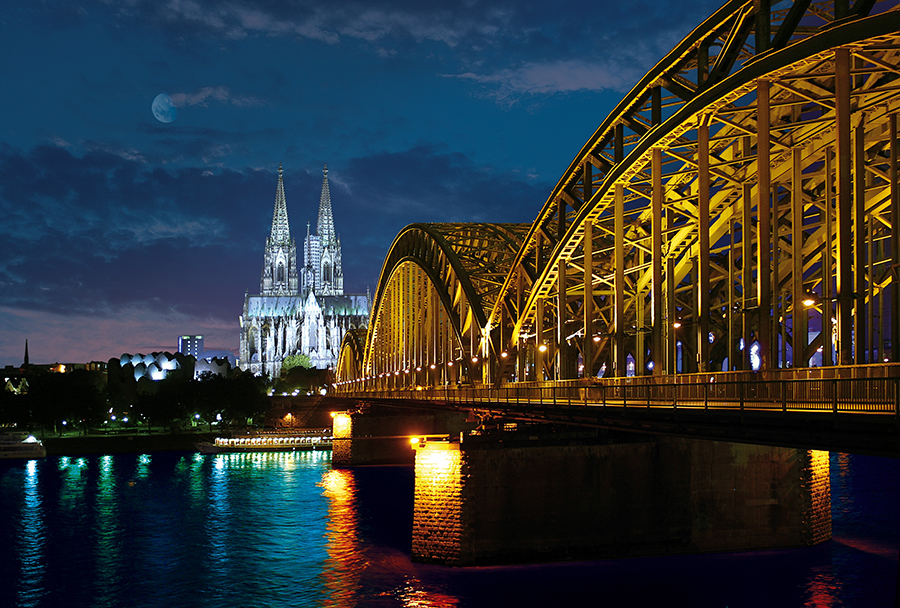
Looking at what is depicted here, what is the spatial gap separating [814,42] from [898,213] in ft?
21.0

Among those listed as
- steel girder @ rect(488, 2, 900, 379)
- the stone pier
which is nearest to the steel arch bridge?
steel girder @ rect(488, 2, 900, 379)

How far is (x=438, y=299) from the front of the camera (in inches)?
3487

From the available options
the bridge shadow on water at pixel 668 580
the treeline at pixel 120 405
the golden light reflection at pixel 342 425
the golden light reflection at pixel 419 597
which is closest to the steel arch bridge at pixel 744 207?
the bridge shadow on water at pixel 668 580

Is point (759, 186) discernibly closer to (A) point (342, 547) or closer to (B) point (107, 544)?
(A) point (342, 547)

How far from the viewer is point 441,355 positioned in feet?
303

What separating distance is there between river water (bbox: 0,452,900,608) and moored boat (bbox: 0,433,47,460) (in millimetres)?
36486

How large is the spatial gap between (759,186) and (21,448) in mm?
103178

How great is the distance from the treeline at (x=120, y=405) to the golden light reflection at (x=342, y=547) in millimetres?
74020

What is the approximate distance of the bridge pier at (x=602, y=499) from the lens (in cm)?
3969

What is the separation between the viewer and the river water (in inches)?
1449

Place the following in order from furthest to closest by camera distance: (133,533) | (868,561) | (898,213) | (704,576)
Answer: (133,533) → (868,561) → (704,576) → (898,213)

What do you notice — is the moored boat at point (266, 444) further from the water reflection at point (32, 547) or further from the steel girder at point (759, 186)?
the steel girder at point (759, 186)

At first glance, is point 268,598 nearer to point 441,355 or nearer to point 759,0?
point 759,0

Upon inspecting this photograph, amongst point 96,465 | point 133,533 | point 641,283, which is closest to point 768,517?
point 641,283
